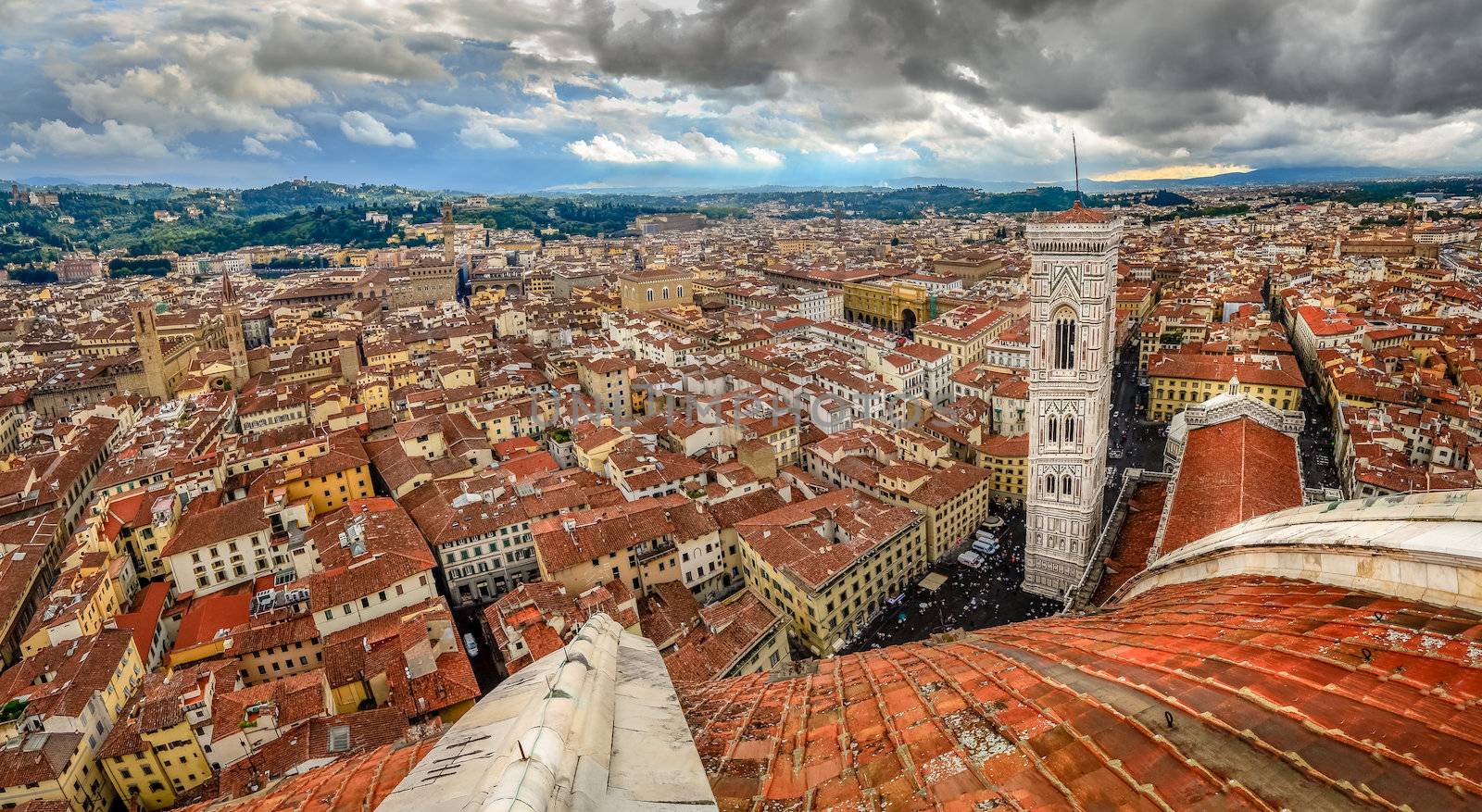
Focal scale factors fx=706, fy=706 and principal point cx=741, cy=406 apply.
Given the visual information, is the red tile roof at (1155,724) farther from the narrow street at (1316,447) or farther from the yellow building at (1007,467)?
the narrow street at (1316,447)

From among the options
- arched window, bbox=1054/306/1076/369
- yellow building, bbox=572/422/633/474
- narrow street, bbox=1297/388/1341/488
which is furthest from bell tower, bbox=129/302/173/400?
narrow street, bbox=1297/388/1341/488

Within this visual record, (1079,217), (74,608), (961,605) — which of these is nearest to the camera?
(1079,217)

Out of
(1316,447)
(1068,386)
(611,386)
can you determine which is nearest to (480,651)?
(1068,386)

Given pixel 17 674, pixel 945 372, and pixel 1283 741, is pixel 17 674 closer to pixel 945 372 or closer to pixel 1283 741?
pixel 1283 741

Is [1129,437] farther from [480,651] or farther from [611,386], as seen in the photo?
[480,651]

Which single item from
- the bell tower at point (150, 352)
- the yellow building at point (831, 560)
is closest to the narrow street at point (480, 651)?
the yellow building at point (831, 560)

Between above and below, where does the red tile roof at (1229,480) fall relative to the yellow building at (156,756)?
above

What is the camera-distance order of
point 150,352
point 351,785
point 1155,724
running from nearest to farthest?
1. point 1155,724
2. point 351,785
3. point 150,352

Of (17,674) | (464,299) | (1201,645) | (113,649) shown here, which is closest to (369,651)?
(113,649)
